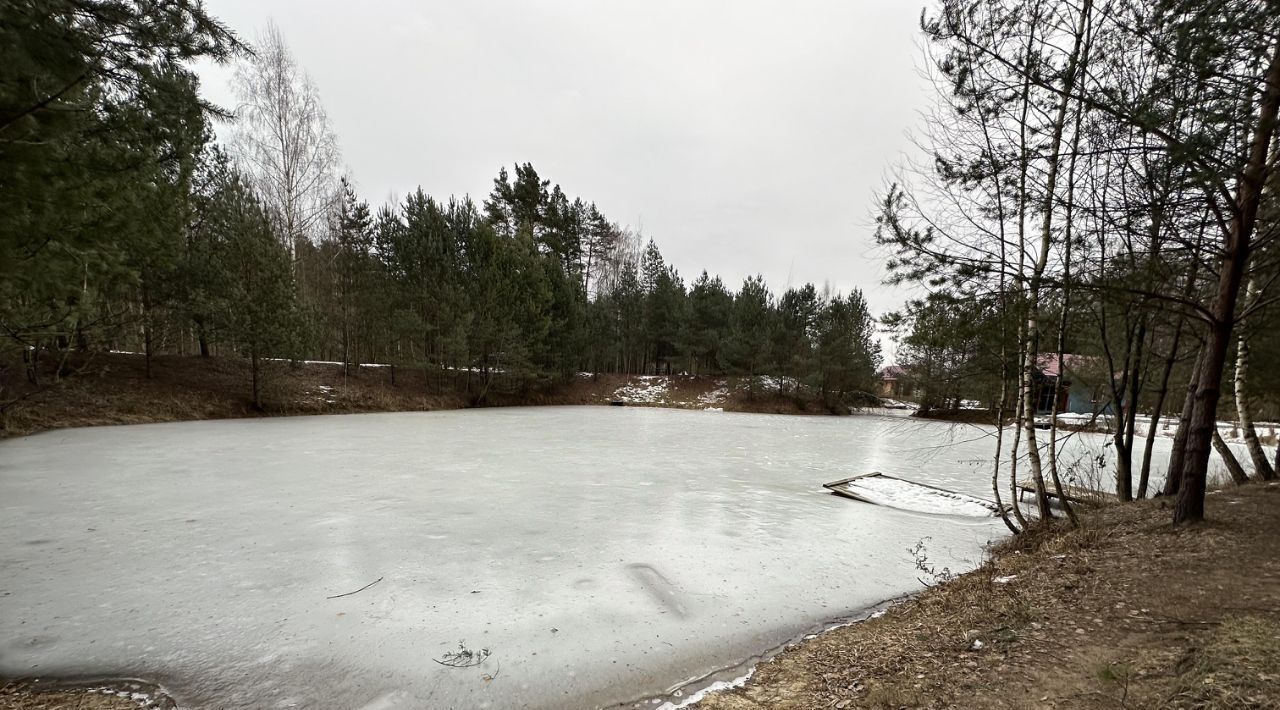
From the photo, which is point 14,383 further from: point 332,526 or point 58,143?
point 58,143

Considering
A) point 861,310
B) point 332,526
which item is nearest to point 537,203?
Answer: point 861,310

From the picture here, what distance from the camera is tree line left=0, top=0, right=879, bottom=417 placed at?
2.39m

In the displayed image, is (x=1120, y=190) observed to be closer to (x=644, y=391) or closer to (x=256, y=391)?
(x=256, y=391)

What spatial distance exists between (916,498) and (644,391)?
61.5 feet

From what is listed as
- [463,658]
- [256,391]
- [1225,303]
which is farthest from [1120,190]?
[256,391]

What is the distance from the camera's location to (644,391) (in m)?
24.7

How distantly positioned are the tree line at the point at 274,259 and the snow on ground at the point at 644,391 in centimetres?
173

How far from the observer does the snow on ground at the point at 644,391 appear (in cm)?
2378

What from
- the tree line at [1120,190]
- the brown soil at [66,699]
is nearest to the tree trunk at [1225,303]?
the tree line at [1120,190]

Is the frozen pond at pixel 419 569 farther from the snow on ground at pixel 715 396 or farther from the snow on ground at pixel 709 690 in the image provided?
the snow on ground at pixel 715 396

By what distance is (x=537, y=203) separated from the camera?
22656mm

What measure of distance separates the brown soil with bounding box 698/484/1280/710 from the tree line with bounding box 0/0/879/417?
412cm

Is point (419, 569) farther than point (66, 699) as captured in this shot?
Yes

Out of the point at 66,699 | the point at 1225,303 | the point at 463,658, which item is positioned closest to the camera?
the point at 66,699
